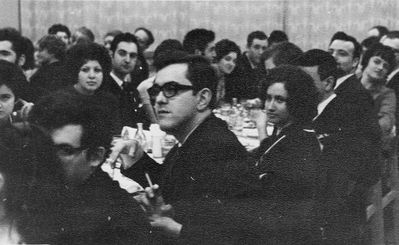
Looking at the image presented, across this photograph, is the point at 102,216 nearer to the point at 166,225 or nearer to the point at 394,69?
the point at 166,225

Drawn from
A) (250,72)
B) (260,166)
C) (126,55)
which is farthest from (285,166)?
(250,72)

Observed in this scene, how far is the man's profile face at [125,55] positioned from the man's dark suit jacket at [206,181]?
4.23ft

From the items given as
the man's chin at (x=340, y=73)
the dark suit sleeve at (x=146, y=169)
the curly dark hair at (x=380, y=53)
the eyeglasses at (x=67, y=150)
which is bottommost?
the dark suit sleeve at (x=146, y=169)

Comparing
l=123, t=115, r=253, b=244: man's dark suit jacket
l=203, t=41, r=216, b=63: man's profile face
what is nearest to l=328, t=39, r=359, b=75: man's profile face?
l=203, t=41, r=216, b=63: man's profile face

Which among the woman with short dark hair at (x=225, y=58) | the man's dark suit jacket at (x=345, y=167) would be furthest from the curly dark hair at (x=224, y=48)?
the man's dark suit jacket at (x=345, y=167)

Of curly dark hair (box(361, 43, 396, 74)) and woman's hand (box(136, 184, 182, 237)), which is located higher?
curly dark hair (box(361, 43, 396, 74))

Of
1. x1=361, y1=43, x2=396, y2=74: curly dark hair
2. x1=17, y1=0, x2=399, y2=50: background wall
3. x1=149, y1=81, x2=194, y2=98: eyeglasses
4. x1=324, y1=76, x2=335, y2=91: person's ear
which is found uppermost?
x1=17, y1=0, x2=399, y2=50: background wall

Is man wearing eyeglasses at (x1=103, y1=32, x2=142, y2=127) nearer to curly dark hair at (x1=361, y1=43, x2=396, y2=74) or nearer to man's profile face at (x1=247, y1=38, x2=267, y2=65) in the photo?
man's profile face at (x1=247, y1=38, x2=267, y2=65)

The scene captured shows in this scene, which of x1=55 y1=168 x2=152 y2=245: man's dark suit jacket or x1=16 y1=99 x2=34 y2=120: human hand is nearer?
x1=55 y1=168 x2=152 y2=245: man's dark suit jacket

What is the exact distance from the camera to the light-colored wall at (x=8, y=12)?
158 centimetres

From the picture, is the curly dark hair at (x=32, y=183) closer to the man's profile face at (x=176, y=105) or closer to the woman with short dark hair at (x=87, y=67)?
the man's profile face at (x=176, y=105)

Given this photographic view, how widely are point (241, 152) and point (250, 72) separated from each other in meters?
1.75

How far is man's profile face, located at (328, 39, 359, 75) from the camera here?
229 centimetres

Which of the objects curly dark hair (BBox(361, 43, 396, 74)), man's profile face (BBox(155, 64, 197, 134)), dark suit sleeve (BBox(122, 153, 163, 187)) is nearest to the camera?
man's profile face (BBox(155, 64, 197, 134))
